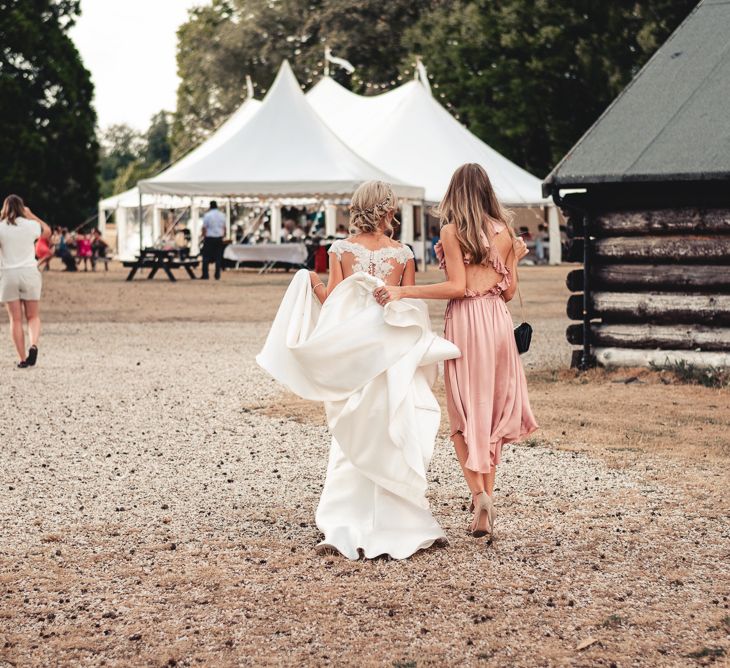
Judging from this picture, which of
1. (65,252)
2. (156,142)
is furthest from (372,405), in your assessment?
(156,142)

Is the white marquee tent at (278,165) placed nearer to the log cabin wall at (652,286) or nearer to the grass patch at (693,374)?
the log cabin wall at (652,286)

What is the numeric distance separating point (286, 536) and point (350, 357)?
966 millimetres

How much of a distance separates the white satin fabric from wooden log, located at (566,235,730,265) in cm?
667

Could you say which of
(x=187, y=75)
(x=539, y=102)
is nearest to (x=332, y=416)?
(x=539, y=102)

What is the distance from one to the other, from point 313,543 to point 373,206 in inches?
63.3

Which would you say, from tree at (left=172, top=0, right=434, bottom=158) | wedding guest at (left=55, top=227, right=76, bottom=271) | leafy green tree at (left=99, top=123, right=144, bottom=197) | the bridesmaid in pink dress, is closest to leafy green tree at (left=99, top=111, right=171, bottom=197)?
leafy green tree at (left=99, top=123, right=144, bottom=197)

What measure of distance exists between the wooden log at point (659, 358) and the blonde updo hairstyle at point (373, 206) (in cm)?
689

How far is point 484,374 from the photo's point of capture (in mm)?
6141

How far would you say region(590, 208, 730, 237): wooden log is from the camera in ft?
39.3

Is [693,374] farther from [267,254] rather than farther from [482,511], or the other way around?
[267,254]

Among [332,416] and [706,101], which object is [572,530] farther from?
[706,101]

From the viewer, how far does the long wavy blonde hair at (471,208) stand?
19.8ft

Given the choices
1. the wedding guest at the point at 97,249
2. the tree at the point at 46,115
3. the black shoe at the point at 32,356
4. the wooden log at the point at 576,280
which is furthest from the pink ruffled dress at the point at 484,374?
the tree at the point at 46,115

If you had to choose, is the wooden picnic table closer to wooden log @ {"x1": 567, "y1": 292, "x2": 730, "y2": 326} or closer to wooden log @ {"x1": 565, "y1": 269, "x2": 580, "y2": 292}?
wooden log @ {"x1": 565, "y1": 269, "x2": 580, "y2": 292}
